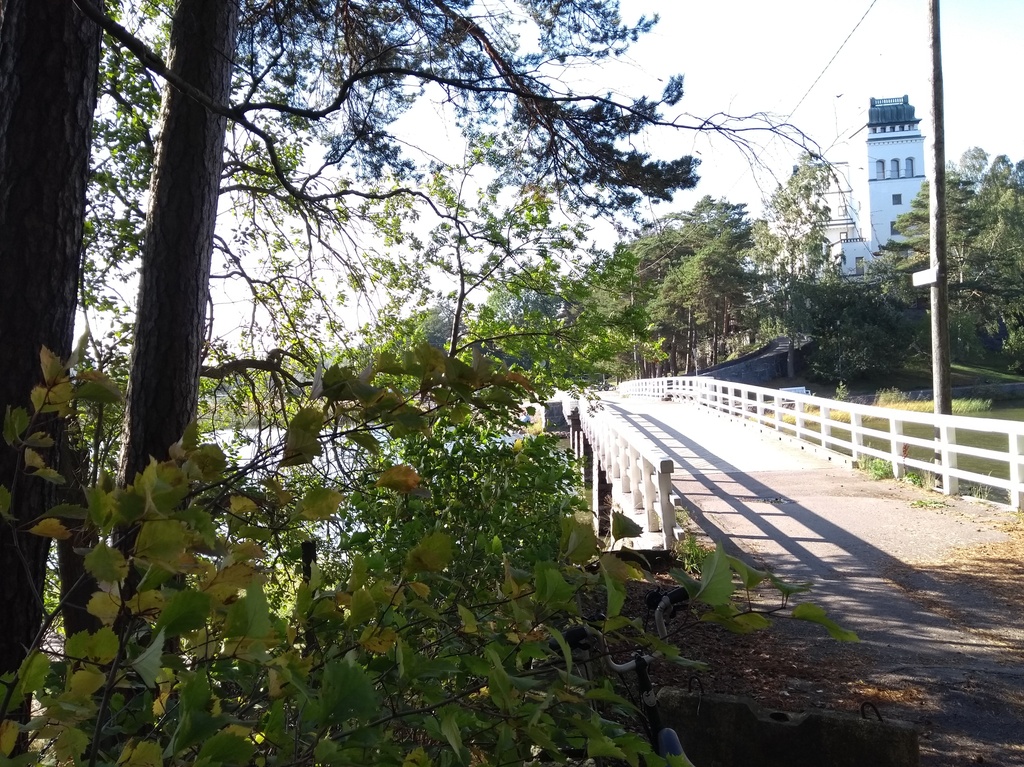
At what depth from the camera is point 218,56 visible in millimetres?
4578

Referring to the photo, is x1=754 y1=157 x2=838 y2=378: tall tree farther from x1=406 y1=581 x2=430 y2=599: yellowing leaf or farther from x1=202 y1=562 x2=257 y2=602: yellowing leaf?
x1=202 y1=562 x2=257 y2=602: yellowing leaf

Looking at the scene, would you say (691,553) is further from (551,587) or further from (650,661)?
(551,587)

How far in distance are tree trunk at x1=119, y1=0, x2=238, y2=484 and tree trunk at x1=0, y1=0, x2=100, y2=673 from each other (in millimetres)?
1353

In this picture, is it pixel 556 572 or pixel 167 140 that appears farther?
pixel 167 140

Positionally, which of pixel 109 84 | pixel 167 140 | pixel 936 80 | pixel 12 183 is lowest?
pixel 12 183

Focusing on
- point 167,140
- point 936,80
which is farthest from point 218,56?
point 936,80

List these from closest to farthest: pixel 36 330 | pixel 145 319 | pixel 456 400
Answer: pixel 456 400, pixel 36 330, pixel 145 319

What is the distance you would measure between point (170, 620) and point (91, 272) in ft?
20.9

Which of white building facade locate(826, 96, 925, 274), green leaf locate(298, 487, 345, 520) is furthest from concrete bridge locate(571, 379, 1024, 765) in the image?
white building facade locate(826, 96, 925, 274)

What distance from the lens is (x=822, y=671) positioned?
4746 mm

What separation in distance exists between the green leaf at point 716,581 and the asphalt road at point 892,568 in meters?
3.10

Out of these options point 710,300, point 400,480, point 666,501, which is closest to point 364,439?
point 400,480

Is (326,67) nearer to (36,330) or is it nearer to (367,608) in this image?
(36,330)

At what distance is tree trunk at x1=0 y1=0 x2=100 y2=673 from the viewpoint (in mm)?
2564
